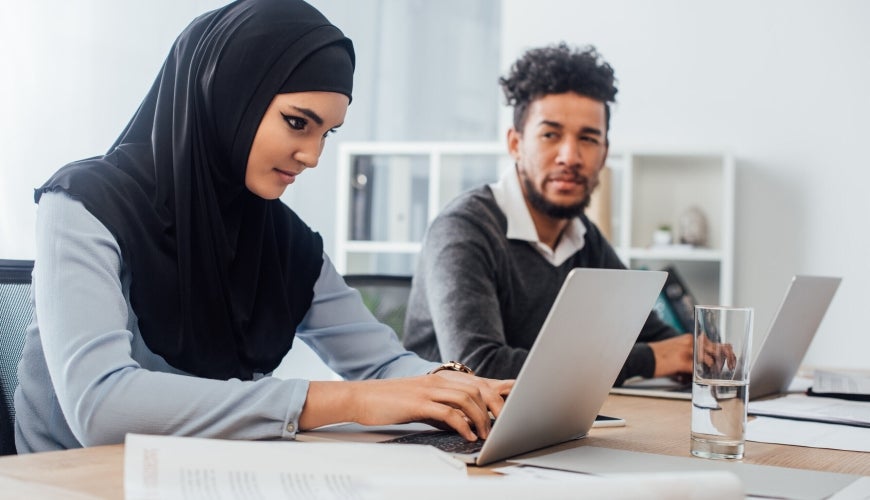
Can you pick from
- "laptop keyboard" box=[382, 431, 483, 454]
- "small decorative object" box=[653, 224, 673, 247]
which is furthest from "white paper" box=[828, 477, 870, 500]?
"small decorative object" box=[653, 224, 673, 247]

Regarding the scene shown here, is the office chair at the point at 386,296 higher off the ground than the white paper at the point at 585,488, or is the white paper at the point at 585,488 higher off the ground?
the white paper at the point at 585,488

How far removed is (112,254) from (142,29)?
1482 mm

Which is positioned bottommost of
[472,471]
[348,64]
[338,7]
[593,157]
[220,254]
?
[472,471]

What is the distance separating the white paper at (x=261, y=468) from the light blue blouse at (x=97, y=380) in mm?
161

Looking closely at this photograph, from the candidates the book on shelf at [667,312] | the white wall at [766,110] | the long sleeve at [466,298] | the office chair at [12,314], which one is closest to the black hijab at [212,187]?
the office chair at [12,314]

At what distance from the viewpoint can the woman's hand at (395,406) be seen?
1.08 m

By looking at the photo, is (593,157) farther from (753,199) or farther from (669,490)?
(753,199)

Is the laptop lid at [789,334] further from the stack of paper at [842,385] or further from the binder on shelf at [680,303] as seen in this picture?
the binder on shelf at [680,303]

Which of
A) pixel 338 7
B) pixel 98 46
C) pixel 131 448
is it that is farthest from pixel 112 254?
pixel 338 7

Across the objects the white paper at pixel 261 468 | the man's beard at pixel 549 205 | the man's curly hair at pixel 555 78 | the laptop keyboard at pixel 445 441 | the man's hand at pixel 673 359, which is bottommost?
the man's hand at pixel 673 359

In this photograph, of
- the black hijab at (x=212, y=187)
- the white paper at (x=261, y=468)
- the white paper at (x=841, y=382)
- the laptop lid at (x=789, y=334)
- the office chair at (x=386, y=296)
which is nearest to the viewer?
the white paper at (x=261, y=468)

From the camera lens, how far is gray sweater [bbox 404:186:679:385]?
179 cm

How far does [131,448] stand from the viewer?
776 mm

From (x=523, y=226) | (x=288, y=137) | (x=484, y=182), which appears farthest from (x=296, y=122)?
(x=484, y=182)
